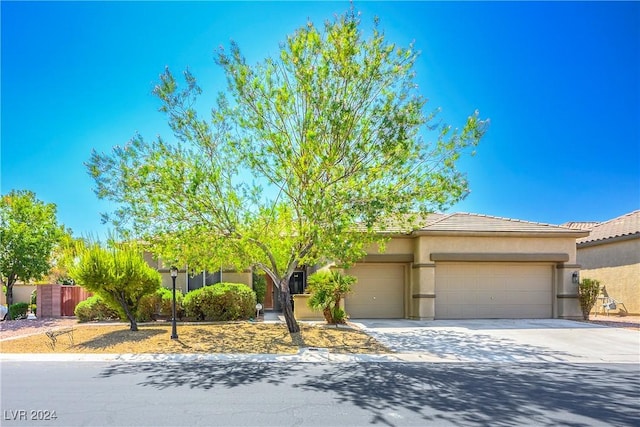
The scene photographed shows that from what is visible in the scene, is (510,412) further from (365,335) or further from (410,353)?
(365,335)

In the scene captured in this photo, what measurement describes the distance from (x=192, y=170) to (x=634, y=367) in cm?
1167

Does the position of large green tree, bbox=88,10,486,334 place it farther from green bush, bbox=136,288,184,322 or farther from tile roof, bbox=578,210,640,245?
tile roof, bbox=578,210,640,245

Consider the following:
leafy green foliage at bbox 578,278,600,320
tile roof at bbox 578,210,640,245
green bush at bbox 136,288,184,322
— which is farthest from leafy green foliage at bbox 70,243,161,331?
tile roof at bbox 578,210,640,245

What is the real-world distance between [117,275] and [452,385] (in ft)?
34.2

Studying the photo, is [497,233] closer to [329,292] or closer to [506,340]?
[506,340]

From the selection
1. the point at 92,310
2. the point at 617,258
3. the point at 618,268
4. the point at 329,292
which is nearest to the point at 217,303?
the point at 329,292

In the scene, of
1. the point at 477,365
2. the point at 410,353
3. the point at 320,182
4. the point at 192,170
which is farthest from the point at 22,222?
the point at 477,365

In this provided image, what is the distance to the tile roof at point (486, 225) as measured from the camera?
18.4 metres

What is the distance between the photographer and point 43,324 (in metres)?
17.9

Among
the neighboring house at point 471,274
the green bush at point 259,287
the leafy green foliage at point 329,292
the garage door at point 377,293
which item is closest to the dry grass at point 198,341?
the leafy green foliage at point 329,292

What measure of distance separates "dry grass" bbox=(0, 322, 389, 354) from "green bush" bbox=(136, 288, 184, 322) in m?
1.59

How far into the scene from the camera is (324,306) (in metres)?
16.0

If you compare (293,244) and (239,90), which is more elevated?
(239,90)

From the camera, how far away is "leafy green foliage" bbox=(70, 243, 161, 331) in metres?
13.9
